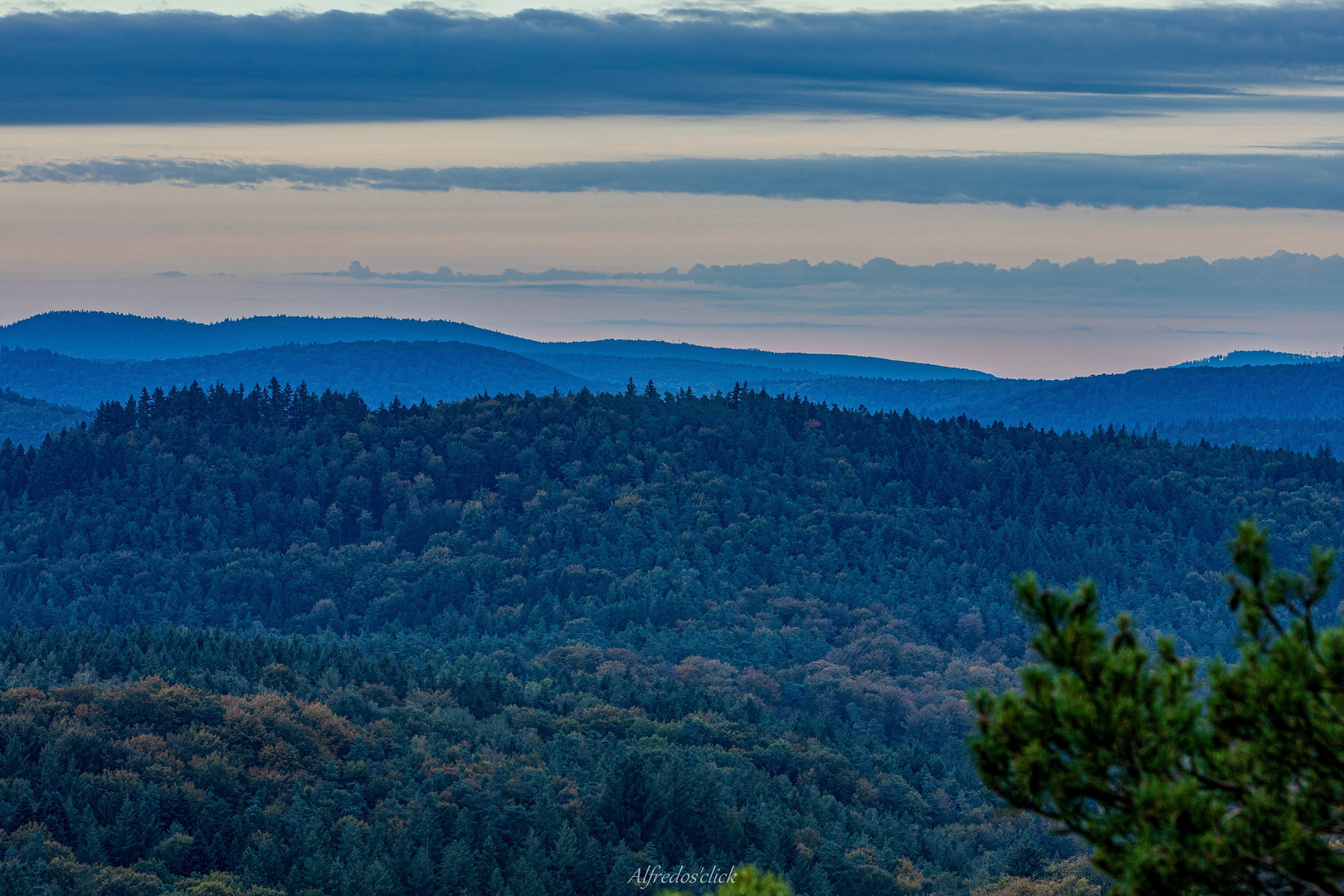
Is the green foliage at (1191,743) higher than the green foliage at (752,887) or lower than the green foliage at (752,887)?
higher

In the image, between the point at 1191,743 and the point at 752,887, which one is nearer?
the point at 1191,743

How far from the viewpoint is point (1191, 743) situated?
1197 centimetres

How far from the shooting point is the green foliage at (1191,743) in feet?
37.7

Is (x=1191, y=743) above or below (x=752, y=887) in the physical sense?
above

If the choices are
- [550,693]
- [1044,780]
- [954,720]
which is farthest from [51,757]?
[954,720]

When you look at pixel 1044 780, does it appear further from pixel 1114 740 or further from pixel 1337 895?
pixel 1337 895

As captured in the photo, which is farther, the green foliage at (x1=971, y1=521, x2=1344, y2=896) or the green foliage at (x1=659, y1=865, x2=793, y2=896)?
the green foliage at (x1=659, y1=865, x2=793, y2=896)

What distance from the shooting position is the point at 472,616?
621 feet

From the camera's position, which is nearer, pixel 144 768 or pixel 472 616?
pixel 144 768

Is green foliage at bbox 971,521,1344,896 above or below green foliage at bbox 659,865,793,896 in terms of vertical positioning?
above

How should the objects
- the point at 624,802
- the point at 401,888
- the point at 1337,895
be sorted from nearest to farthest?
the point at 1337,895, the point at 401,888, the point at 624,802

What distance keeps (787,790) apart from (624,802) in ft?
51.5

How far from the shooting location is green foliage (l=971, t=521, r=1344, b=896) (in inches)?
452

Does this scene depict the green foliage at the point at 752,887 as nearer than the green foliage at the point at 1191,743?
No
